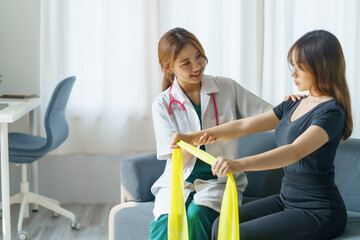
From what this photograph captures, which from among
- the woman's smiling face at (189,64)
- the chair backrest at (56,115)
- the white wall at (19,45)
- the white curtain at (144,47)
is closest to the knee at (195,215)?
the woman's smiling face at (189,64)

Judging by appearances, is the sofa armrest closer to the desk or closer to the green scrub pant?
the green scrub pant

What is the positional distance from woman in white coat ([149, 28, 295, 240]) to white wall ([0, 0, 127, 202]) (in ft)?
4.78

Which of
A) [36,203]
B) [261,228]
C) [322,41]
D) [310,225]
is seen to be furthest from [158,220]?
[36,203]

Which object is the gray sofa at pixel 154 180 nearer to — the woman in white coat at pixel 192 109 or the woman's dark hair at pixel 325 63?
the woman in white coat at pixel 192 109

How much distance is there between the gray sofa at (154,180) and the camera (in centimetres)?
241

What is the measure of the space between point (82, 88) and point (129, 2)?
0.67m

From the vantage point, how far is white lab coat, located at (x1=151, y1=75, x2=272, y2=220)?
7.51 ft

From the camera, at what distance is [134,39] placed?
360cm

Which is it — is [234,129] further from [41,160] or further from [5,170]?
[41,160]

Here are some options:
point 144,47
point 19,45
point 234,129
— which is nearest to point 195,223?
point 234,129

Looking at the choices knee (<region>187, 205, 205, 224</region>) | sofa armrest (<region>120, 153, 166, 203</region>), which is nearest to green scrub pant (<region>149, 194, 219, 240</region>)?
knee (<region>187, 205, 205, 224</region>)

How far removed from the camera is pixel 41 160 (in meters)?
3.80

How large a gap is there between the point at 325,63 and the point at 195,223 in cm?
78

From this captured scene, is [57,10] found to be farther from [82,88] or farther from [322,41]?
[322,41]
